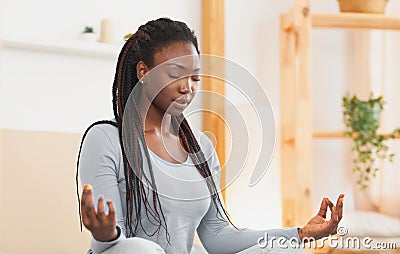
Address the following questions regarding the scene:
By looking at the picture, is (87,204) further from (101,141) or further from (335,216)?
(335,216)

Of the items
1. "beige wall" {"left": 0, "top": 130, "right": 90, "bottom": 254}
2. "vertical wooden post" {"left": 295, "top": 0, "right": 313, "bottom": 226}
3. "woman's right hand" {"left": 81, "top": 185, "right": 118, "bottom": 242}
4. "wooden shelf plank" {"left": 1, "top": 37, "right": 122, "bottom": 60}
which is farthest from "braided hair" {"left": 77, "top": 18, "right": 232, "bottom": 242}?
"vertical wooden post" {"left": 295, "top": 0, "right": 313, "bottom": 226}

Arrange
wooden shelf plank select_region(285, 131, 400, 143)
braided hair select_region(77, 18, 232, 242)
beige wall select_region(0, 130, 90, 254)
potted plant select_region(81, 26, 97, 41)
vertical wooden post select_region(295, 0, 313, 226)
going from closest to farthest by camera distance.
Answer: braided hair select_region(77, 18, 232, 242), beige wall select_region(0, 130, 90, 254), potted plant select_region(81, 26, 97, 41), vertical wooden post select_region(295, 0, 313, 226), wooden shelf plank select_region(285, 131, 400, 143)

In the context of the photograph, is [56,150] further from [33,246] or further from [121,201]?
[121,201]

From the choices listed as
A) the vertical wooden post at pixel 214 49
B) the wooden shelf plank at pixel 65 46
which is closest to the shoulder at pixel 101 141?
the wooden shelf plank at pixel 65 46

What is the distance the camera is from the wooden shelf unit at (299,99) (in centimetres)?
294

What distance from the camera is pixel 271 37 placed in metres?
3.29

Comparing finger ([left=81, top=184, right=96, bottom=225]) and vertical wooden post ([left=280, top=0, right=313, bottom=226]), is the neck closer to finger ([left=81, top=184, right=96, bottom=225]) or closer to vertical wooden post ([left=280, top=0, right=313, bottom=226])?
finger ([left=81, top=184, right=96, bottom=225])

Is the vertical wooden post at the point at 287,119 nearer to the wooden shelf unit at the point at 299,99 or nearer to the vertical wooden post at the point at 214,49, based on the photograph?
the wooden shelf unit at the point at 299,99

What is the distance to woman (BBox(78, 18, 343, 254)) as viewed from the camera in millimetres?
1588

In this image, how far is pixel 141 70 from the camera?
5.49 ft

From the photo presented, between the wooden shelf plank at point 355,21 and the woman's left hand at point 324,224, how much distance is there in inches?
61.6

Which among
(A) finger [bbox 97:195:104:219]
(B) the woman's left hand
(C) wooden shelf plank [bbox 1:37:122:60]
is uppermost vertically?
(C) wooden shelf plank [bbox 1:37:122:60]

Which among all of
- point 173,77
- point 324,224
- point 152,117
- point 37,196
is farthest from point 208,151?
point 37,196

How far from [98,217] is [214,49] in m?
1.85
